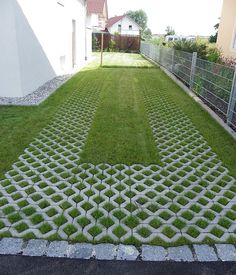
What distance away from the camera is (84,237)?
2.88 meters

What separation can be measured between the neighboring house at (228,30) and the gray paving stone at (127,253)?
11549 mm

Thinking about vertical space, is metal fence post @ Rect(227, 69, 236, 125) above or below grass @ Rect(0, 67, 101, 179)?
above

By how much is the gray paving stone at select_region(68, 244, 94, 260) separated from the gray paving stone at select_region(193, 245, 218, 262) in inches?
40.9

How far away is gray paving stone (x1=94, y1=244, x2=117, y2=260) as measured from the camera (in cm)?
267

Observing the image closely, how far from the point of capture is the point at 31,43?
8.66m

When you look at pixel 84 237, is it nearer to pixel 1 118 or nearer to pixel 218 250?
pixel 218 250

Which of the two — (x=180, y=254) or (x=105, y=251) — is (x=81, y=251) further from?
(x=180, y=254)

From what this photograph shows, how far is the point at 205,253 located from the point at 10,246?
1.91 meters

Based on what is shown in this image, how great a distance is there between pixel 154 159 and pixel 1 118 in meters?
3.80

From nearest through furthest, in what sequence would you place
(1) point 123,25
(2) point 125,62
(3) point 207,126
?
(3) point 207,126 < (2) point 125,62 < (1) point 123,25

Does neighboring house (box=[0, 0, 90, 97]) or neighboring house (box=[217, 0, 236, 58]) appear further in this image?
neighboring house (box=[217, 0, 236, 58])

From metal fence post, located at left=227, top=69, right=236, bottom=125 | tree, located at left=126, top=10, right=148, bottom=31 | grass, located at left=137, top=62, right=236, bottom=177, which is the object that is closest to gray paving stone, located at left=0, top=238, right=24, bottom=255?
grass, located at left=137, top=62, right=236, bottom=177

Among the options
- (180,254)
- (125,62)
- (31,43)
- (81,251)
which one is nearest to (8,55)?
(31,43)

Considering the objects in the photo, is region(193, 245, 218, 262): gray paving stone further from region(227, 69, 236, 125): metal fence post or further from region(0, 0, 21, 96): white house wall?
region(0, 0, 21, 96): white house wall
